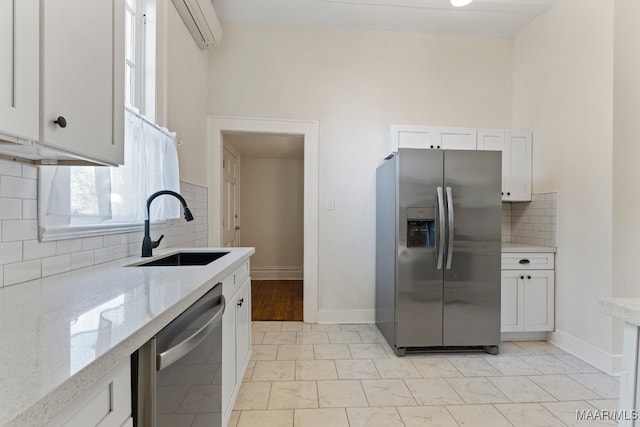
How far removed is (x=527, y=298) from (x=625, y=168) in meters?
1.27

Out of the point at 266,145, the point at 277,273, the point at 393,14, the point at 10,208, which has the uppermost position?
the point at 393,14

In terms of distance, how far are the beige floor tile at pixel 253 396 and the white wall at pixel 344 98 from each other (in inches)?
48.9

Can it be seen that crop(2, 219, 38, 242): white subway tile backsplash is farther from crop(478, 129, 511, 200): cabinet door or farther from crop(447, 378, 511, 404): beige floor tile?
crop(478, 129, 511, 200): cabinet door

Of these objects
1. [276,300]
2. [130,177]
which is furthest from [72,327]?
[276,300]

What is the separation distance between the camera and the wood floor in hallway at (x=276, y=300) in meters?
3.37

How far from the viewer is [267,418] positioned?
168 cm

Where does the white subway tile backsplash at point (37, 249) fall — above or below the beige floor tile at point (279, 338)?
above

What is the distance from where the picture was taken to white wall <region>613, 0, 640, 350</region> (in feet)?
7.18

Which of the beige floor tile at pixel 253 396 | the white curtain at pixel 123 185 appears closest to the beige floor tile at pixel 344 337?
the beige floor tile at pixel 253 396

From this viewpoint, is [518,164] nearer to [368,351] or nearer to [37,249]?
[368,351]

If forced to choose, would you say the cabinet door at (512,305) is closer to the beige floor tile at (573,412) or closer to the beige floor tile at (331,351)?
the beige floor tile at (573,412)

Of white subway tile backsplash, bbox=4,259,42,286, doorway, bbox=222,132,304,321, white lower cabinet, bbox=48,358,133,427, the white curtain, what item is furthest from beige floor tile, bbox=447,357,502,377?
doorway, bbox=222,132,304,321

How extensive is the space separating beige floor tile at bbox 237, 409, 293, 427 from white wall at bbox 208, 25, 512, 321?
145 cm

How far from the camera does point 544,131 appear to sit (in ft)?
9.34
